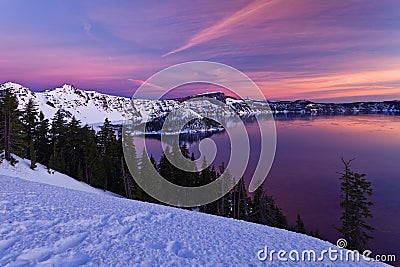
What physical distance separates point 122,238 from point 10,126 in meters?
21.8

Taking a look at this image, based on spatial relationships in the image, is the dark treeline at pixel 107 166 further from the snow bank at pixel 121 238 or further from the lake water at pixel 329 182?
the snow bank at pixel 121 238

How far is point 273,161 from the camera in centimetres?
6706

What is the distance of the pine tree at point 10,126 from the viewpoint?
21.6m

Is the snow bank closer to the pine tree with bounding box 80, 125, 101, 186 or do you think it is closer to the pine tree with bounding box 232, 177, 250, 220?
the pine tree with bounding box 232, 177, 250, 220

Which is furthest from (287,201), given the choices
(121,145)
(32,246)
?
(32,246)

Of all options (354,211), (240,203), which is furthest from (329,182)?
(354,211)

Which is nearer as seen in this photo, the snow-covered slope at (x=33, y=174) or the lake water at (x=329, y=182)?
the snow-covered slope at (x=33, y=174)

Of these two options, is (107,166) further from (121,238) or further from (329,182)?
(329,182)

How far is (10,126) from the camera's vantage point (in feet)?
72.1

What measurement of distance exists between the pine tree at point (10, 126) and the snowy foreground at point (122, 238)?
16366 mm

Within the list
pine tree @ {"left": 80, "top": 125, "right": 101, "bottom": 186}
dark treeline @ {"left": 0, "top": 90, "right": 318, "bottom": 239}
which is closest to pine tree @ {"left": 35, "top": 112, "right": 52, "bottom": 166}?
dark treeline @ {"left": 0, "top": 90, "right": 318, "bottom": 239}

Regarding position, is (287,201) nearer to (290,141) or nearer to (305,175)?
(305,175)

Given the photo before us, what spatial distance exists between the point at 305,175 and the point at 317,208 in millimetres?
15310

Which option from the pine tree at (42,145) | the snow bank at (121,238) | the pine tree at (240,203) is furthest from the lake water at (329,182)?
the pine tree at (42,145)
